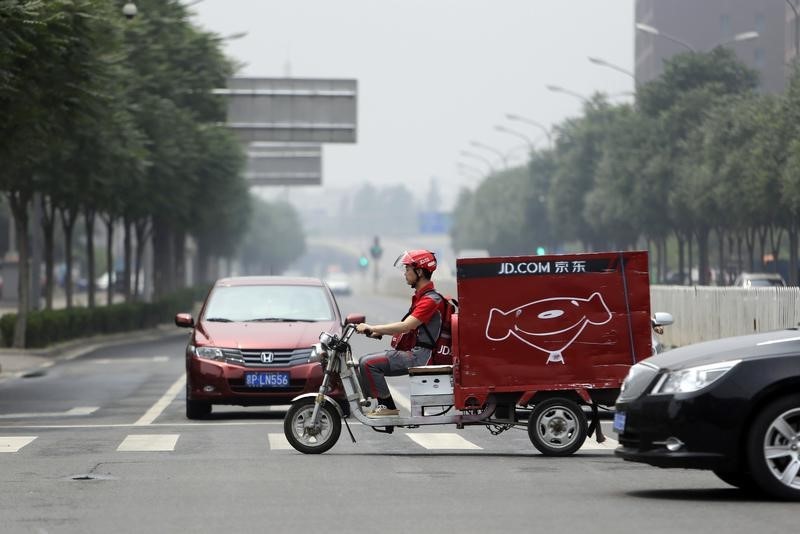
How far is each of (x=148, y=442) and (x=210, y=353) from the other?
10.7ft

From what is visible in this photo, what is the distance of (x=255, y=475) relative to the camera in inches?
539

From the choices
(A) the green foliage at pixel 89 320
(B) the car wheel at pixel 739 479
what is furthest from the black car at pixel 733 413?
(A) the green foliage at pixel 89 320

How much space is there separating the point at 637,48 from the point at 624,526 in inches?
6143

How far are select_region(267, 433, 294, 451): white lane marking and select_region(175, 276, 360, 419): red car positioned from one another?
197 cm

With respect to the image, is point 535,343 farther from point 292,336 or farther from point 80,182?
point 80,182

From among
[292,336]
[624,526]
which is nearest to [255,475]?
[624,526]

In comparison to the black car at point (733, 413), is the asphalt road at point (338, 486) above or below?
below

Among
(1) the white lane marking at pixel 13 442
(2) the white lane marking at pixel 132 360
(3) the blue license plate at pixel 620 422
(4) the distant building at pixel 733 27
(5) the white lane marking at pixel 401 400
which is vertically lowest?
(5) the white lane marking at pixel 401 400

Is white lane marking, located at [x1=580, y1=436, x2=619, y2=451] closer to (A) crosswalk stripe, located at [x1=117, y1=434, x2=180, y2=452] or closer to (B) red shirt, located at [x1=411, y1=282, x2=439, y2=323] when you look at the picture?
(B) red shirt, located at [x1=411, y1=282, x2=439, y2=323]

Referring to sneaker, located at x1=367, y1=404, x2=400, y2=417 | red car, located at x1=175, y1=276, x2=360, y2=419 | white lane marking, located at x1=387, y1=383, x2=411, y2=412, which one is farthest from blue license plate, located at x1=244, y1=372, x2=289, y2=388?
sneaker, located at x1=367, y1=404, x2=400, y2=417

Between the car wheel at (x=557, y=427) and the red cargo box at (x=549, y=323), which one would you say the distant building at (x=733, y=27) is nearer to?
the red cargo box at (x=549, y=323)

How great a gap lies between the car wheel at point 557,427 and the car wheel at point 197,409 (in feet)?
19.9

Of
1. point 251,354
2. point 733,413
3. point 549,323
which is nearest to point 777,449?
point 733,413

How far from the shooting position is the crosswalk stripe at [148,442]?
16359 mm
